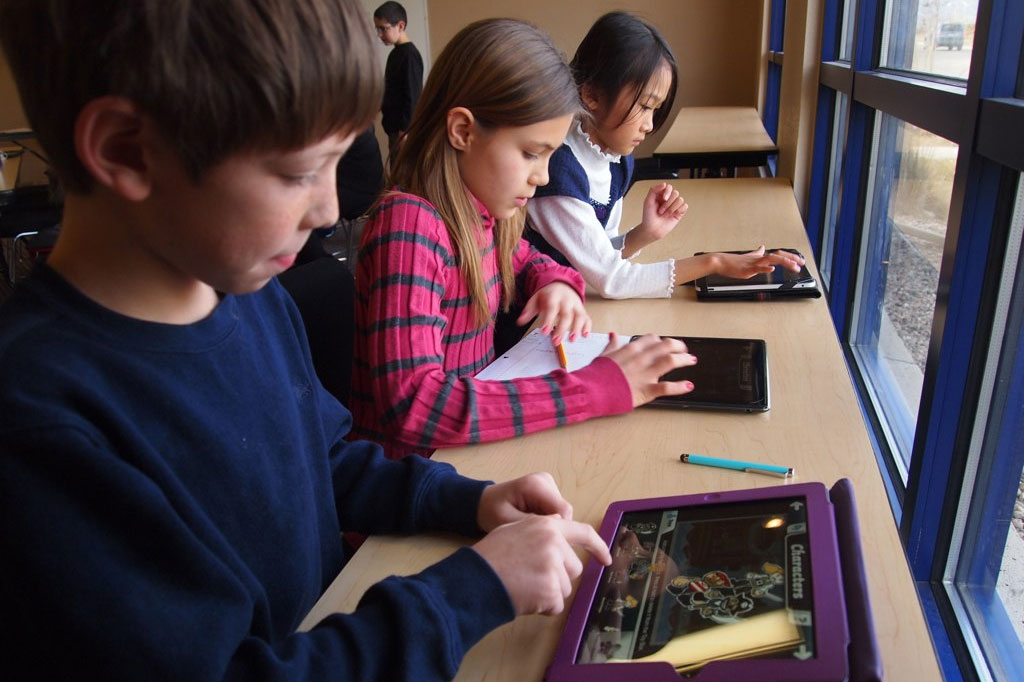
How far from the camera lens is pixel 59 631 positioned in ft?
1.62

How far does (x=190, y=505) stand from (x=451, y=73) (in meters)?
0.84

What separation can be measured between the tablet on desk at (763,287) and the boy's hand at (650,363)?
1.36 feet

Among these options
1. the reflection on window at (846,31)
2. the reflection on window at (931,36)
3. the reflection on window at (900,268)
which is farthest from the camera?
the reflection on window at (846,31)

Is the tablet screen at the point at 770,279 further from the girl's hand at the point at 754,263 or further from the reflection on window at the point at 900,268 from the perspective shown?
the reflection on window at the point at 900,268

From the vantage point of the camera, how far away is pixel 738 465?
34.0 inches

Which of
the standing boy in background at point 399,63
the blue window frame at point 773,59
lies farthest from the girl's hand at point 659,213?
the standing boy in background at point 399,63

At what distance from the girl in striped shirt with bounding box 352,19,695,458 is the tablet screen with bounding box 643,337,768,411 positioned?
3 centimetres

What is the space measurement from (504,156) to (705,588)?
0.76 meters

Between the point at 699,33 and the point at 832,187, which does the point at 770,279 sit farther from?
the point at 699,33

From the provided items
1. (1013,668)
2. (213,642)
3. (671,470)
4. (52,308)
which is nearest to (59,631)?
(213,642)

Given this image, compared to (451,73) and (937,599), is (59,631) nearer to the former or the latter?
(451,73)

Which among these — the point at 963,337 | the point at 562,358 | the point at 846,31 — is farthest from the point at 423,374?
the point at 846,31

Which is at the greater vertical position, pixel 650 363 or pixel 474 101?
pixel 474 101

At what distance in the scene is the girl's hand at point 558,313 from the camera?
128cm
